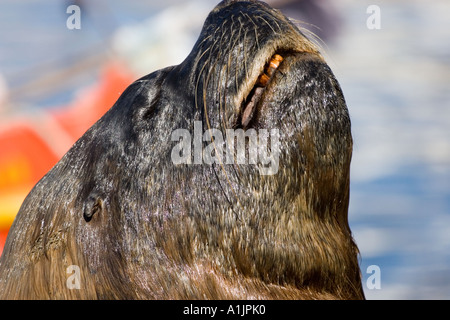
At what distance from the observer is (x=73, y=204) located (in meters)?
3.00

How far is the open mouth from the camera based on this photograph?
108 inches

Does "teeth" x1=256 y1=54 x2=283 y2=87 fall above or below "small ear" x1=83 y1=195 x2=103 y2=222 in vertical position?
above

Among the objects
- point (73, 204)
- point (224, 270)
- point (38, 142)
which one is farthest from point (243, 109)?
point (38, 142)

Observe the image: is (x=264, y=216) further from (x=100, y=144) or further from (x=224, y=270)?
(x=100, y=144)

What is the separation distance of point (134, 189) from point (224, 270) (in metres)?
0.51

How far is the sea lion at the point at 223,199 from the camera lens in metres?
2.73
